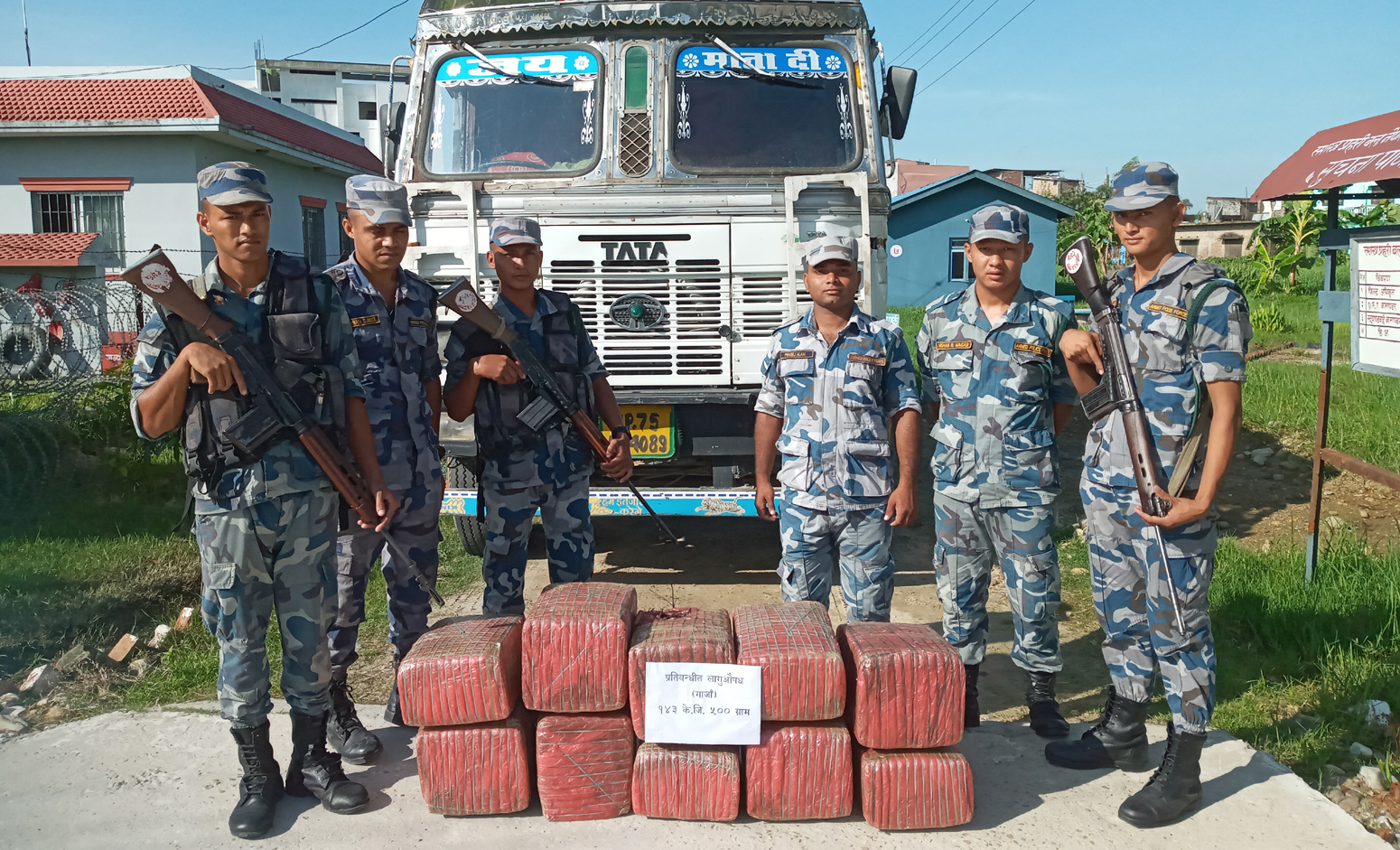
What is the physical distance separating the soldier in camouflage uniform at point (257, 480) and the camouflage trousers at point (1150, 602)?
2.32 meters

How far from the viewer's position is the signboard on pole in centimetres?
407

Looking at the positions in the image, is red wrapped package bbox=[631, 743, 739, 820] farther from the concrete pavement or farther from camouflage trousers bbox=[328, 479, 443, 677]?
camouflage trousers bbox=[328, 479, 443, 677]

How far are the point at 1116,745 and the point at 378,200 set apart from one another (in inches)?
115

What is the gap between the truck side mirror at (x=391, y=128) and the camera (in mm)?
5371

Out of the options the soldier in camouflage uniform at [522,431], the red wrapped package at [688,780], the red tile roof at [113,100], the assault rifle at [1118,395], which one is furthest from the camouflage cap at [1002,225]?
the red tile roof at [113,100]

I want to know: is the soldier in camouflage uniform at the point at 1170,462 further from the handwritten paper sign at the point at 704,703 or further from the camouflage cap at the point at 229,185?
the camouflage cap at the point at 229,185

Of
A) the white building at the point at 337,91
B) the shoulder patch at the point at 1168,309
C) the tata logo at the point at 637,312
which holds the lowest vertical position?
the shoulder patch at the point at 1168,309

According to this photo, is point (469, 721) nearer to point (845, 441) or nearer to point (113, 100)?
point (845, 441)

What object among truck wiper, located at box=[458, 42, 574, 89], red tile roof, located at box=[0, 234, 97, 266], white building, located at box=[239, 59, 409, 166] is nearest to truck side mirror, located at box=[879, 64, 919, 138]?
truck wiper, located at box=[458, 42, 574, 89]

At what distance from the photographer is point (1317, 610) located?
425 centimetres

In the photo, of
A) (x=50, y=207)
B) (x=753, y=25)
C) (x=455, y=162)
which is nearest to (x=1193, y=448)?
(x=753, y=25)

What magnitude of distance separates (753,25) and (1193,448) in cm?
332

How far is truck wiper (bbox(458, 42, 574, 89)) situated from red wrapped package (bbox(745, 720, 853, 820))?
372cm

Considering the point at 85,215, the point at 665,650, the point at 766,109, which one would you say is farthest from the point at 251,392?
the point at 85,215
